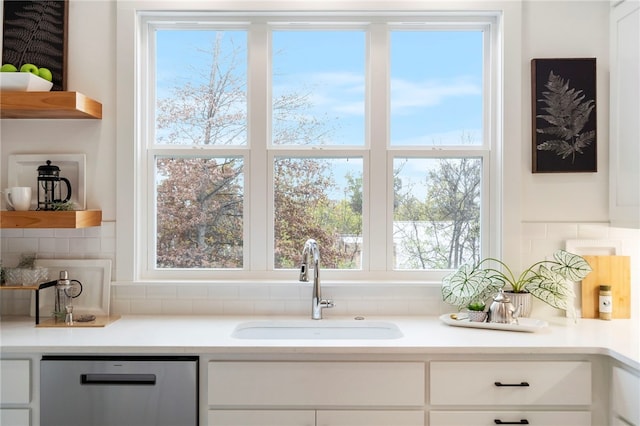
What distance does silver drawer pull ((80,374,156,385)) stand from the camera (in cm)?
186

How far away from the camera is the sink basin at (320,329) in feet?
7.56

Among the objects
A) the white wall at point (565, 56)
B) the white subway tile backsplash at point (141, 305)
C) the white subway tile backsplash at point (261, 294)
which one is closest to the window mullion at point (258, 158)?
the white subway tile backsplash at point (261, 294)

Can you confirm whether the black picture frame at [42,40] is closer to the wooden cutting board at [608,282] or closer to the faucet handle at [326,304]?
the faucet handle at [326,304]

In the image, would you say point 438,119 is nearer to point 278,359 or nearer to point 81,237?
point 278,359

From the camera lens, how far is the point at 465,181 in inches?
100.0

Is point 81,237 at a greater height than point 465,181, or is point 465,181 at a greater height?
point 465,181

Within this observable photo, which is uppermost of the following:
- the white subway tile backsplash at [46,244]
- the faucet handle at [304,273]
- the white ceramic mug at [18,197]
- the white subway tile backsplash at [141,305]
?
the white ceramic mug at [18,197]

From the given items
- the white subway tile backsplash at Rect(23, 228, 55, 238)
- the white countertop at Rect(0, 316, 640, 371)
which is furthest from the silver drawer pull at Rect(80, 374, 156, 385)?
the white subway tile backsplash at Rect(23, 228, 55, 238)

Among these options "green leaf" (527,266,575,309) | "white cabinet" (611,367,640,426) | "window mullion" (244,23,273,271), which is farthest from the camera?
"window mullion" (244,23,273,271)

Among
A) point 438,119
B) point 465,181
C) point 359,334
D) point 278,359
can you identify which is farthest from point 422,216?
point 278,359

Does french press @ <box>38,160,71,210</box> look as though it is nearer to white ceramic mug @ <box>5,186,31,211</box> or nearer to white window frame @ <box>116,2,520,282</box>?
white ceramic mug @ <box>5,186,31,211</box>

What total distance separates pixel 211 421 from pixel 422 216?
4.69ft

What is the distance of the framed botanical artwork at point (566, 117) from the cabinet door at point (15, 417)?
2.53m

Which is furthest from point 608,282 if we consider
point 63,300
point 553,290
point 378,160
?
point 63,300
